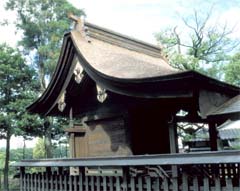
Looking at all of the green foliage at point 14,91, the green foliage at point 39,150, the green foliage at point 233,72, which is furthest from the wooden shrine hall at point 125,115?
the green foliage at point 39,150

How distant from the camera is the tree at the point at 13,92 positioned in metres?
19.9

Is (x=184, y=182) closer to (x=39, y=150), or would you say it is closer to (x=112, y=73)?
(x=112, y=73)

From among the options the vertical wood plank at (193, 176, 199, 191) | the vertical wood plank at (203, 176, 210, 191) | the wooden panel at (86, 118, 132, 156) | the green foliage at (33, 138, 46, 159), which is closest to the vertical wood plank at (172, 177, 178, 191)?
the vertical wood plank at (193, 176, 199, 191)

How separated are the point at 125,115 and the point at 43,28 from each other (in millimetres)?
17555

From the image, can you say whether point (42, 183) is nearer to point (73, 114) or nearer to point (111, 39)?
point (73, 114)

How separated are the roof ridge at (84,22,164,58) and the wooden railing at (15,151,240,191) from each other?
3595 mm

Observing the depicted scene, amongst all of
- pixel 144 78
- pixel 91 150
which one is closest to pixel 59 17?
pixel 91 150

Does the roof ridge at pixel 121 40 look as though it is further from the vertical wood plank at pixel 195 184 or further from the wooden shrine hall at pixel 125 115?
the vertical wood plank at pixel 195 184

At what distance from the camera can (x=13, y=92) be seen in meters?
21.0

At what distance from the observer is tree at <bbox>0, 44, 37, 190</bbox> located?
19.9 metres

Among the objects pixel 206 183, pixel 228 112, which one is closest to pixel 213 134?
pixel 228 112

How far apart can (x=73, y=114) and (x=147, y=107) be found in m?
2.37

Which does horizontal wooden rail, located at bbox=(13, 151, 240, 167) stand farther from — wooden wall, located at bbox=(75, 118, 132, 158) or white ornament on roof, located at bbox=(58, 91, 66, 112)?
wooden wall, located at bbox=(75, 118, 132, 158)

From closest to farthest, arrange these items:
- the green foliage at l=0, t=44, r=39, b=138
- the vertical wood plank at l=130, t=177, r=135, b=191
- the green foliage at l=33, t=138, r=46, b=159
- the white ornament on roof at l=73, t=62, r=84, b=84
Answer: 1. the vertical wood plank at l=130, t=177, r=135, b=191
2. the white ornament on roof at l=73, t=62, r=84, b=84
3. the green foliage at l=0, t=44, r=39, b=138
4. the green foliage at l=33, t=138, r=46, b=159
